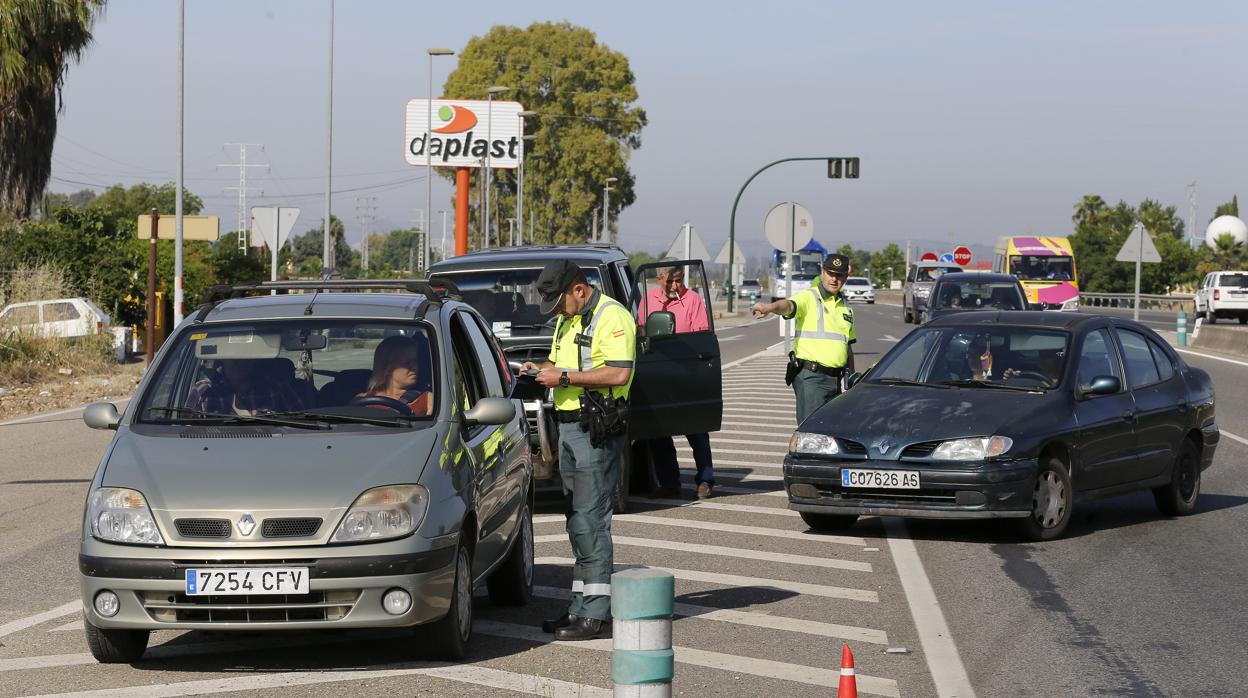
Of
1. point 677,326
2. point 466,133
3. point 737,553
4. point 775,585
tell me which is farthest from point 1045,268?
point 775,585

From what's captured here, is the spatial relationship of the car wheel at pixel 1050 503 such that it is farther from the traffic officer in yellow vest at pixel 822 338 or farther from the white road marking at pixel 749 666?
the white road marking at pixel 749 666

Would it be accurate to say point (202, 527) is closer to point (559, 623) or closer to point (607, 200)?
point (559, 623)

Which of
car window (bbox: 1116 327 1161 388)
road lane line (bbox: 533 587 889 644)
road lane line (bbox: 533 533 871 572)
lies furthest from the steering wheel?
car window (bbox: 1116 327 1161 388)

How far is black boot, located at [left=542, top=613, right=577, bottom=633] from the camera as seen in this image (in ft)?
25.0

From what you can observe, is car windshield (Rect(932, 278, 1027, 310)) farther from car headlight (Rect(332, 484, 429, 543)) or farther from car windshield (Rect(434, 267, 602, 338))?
car headlight (Rect(332, 484, 429, 543))

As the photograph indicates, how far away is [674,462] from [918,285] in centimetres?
4458

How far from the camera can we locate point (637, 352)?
1266 cm

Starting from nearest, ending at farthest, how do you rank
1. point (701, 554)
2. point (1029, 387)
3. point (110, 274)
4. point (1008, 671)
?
point (1008, 671) < point (701, 554) < point (1029, 387) < point (110, 274)

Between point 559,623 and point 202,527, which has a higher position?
point 202,527

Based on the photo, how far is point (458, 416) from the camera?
24.5 ft

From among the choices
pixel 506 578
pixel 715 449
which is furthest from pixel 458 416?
pixel 715 449

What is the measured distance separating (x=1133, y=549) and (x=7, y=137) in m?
35.2

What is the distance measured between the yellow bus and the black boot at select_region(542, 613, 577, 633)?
130 ft

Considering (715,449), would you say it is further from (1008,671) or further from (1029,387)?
(1008,671)
